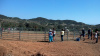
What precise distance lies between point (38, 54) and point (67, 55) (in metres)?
1.99

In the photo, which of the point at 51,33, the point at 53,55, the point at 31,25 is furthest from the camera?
the point at 31,25

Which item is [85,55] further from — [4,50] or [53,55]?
[4,50]

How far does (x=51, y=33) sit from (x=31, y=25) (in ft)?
98.5

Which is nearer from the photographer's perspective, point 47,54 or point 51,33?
point 47,54

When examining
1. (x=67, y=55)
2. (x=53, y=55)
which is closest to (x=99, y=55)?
(x=67, y=55)

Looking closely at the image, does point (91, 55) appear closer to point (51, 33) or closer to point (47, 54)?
point (47, 54)

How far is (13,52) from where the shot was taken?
7.68 metres

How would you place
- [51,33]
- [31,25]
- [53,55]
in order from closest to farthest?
[53,55] → [51,33] → [31,25]

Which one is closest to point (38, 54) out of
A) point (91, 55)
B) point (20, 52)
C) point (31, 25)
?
point (20, 52)

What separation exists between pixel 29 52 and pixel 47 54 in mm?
1344

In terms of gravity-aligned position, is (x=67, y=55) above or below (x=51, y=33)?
below

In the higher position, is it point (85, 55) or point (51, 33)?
point (51, 33)

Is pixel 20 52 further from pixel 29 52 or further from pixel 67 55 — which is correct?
pixel 67 55

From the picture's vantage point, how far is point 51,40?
12133mm
